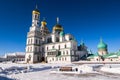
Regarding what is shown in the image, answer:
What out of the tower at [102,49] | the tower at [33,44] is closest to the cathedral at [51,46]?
the tower at [33,44]

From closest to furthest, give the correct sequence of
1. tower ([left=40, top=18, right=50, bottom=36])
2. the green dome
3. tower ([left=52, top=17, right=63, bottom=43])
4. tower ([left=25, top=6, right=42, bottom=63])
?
the green dome < tower ([left=25, top=6, right=42, bottom=63]) < tower ([left=52, top=17, right=63, bottom=43]) < tower ([left=40, top=18, right=50, bottom=36])

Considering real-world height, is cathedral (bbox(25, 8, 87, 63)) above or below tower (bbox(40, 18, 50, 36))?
below

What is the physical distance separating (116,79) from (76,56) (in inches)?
1607

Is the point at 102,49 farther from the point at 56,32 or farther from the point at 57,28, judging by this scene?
the point at 57,28

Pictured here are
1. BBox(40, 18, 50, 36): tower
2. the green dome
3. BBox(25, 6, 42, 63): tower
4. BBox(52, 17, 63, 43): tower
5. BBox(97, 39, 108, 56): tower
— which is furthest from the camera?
BBox(40, 18, 50, 36): tower

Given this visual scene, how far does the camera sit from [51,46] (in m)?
60.8

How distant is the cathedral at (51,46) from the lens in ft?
179

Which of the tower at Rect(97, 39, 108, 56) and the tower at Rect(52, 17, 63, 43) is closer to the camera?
the tower at Rect(97, 39, 108, 56)

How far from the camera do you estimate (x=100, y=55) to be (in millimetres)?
52094

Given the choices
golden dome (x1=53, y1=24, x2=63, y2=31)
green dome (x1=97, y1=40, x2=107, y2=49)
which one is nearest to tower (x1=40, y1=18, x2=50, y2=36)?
golden dome (x1=53, y1=24, x2=63, y2=31)

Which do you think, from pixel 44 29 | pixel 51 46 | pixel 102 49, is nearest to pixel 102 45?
pixel 102 49

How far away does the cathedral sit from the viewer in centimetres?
5443

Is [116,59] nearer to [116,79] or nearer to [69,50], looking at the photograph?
[69,50]

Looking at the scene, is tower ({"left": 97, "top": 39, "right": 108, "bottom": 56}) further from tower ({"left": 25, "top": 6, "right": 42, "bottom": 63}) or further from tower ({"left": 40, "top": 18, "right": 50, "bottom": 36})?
tower ({"left": 40, "top": 18, "right": 50, "bottom": 36})
